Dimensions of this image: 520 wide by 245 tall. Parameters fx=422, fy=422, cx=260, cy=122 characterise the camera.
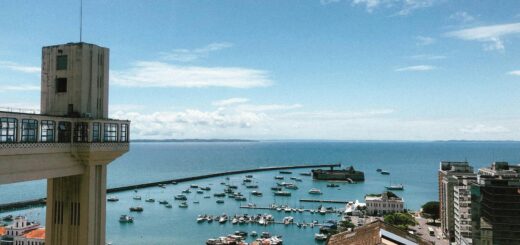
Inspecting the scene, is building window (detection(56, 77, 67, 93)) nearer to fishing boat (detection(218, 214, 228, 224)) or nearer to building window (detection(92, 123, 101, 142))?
building window (detection(92, 123, 101, 142))

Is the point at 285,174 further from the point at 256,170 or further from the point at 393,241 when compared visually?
the point at 393,241

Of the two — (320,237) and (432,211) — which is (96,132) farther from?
(432,211)

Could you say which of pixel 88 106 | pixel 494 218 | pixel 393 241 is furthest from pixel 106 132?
pixel 494 218

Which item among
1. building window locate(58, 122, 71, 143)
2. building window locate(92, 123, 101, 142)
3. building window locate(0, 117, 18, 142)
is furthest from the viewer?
building window locate(92, 123, 101, 142)

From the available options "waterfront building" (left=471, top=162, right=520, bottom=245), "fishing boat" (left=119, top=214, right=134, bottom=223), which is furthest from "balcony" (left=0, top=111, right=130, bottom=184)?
"fishing boat" (left=119, top=214, right=134, bottom=223)

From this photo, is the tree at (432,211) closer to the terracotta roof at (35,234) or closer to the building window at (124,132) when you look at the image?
the terracotta roof at (35,234)

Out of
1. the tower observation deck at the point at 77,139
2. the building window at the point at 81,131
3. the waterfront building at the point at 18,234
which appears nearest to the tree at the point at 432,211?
the waterfront building at the point at 18,234
